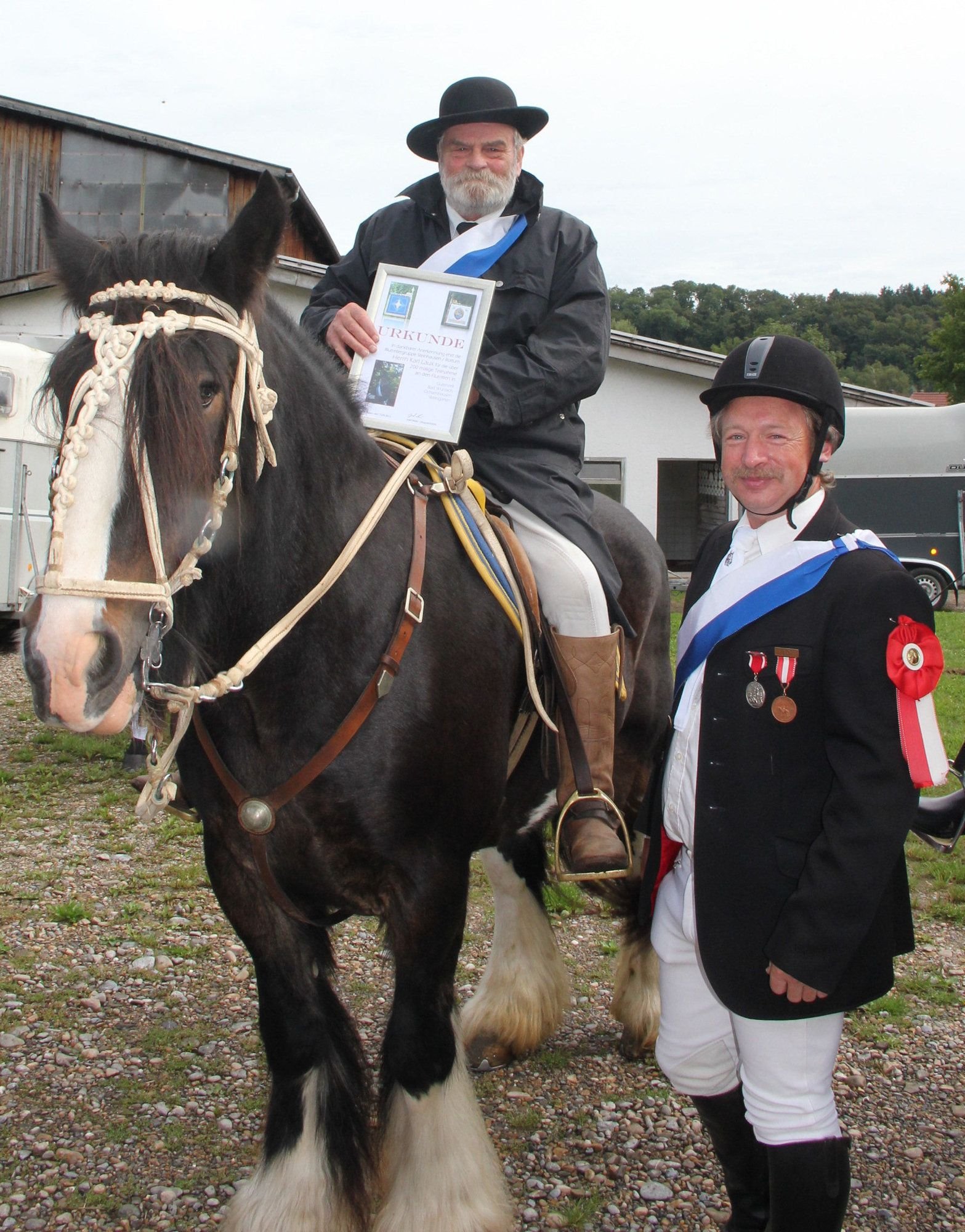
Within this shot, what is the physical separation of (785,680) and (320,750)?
0.99 m

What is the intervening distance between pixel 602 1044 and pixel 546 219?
288cm

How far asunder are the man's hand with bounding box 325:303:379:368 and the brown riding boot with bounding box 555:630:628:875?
98 cm

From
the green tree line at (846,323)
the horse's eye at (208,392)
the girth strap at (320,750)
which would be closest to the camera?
the horse's eye at (208,392)

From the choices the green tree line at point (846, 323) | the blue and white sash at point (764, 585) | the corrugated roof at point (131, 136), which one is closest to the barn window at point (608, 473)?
the corrugated roof at point (131, 136)

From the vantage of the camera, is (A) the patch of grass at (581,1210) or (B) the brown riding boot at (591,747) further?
(B) the brown riding boot at (591,747)

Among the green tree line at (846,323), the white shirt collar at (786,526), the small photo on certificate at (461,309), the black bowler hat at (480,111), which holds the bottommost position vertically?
the white shirt collar at (786,526)

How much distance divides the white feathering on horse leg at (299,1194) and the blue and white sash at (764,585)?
4.80 ft

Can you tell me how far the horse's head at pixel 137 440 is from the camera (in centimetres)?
167

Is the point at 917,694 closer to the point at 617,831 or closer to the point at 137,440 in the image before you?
the point at 617,831

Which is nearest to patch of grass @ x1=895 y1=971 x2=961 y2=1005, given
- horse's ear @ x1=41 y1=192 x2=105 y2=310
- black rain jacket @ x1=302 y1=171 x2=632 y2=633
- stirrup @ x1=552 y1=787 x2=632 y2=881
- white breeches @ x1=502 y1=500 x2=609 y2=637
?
stirrup @ x1=552 y1=787 x2=632 y2=881

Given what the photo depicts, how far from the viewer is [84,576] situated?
167cm

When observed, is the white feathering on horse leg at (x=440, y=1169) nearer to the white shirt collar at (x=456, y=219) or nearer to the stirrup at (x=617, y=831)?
the stirrup at (x=617, y=831)

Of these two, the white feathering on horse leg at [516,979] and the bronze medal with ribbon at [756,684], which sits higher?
the bronze medal with ribbon at [756,684]

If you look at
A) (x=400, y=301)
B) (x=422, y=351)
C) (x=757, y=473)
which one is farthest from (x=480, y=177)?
(x=757, y=473)
